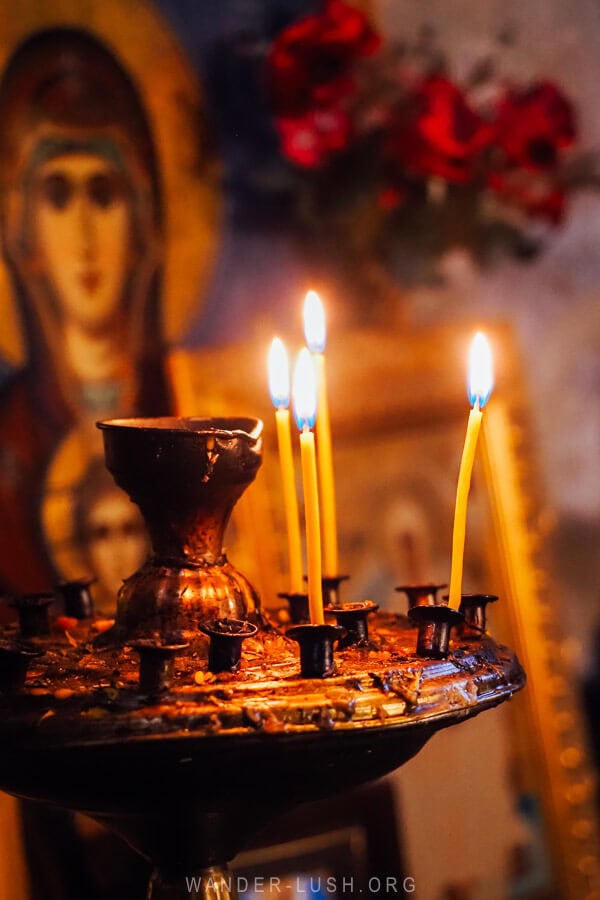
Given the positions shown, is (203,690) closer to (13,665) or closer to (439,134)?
(13,665)

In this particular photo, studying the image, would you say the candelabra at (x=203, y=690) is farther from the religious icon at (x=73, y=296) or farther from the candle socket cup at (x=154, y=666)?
the religious icon at (x=73, y=296)

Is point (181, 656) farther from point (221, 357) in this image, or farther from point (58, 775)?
point (221, 357)

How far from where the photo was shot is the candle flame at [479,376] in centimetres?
100

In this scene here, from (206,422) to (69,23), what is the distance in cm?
117

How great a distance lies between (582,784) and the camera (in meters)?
2.15

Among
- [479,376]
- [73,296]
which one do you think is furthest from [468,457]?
[73,296]

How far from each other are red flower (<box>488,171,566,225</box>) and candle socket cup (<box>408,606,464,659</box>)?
1.61 m

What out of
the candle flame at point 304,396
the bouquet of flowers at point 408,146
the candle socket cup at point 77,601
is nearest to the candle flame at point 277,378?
the candle flame at point 304,396

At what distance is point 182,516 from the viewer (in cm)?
106

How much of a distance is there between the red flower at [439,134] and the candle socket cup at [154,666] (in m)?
1.67

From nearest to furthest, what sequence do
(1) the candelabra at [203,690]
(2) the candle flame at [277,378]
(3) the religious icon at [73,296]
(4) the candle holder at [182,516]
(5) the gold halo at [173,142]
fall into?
(1) the candelabra at [203,690]
(4) the candle holder at [182,516]
(2) the candle flame at [277,378]
(3) the religious icon at [73,296]
(5) the gold halo at [173,142]

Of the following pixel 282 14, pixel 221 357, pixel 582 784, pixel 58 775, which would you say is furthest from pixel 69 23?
pixel 582 784

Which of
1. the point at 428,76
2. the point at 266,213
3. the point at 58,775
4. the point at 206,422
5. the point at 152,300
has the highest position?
the point at 428,76

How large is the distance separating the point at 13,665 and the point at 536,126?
196 centimetres
